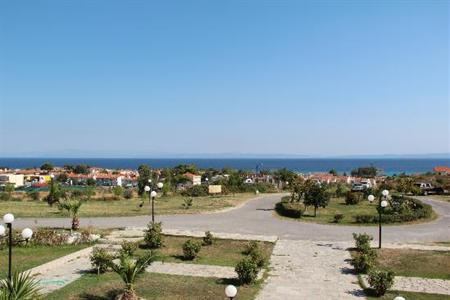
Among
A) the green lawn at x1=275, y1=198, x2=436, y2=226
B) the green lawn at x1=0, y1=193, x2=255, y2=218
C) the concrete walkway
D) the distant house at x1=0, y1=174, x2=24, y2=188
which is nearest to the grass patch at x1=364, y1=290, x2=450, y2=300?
the concrete walkway

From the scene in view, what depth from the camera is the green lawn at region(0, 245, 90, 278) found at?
667 inches

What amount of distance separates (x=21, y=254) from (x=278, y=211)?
19358 millimetres

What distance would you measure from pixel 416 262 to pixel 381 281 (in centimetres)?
491

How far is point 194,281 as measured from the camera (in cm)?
1532

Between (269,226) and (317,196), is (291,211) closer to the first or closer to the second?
(317,196)

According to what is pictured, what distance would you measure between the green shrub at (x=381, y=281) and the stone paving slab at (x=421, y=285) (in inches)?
34.2

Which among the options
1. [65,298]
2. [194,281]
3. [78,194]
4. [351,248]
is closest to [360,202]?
[351,248]

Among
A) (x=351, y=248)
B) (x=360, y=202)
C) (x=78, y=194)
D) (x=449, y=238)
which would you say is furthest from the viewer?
(x=78, y=194)

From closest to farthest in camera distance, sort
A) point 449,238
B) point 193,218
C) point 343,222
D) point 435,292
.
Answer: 1. point 435,292
2. point 449,238
3. point 343,222
4. point 193,218

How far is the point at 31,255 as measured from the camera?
1875 cm

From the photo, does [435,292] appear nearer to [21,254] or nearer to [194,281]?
[194,281]

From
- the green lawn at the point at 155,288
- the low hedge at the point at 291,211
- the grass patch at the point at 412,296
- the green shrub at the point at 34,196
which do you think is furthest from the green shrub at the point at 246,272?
the green shrub at the point at 34,196

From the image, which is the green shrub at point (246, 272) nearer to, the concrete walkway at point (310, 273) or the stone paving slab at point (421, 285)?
the concrete walkway at point (310, 273)

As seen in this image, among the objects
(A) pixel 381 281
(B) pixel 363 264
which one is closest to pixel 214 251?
(B) pixel 363 264
